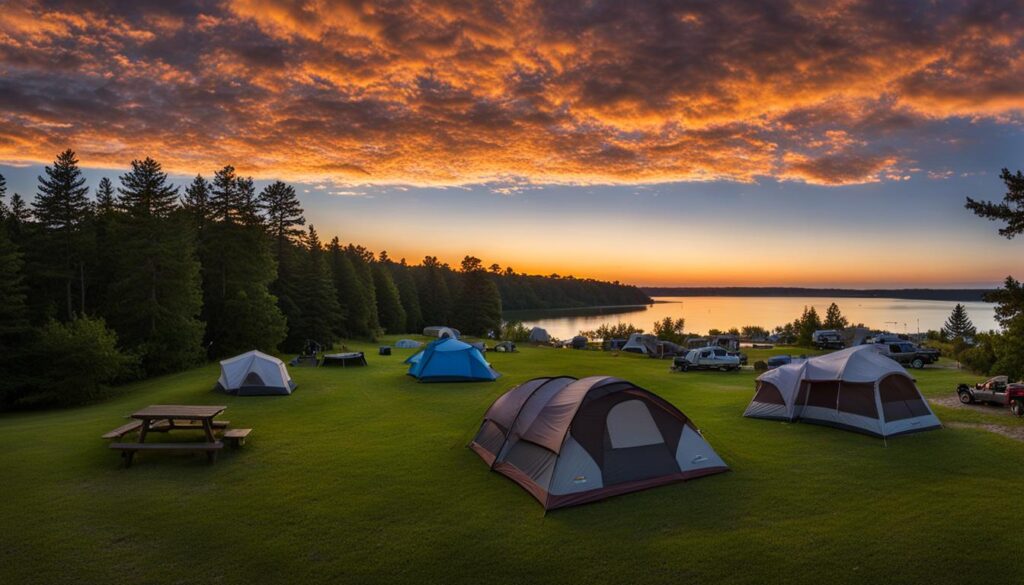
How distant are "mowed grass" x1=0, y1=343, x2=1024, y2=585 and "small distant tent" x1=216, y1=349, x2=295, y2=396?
20.1ft

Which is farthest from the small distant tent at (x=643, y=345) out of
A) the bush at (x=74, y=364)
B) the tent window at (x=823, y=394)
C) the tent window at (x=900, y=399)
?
the bush at (x=74, y=364)

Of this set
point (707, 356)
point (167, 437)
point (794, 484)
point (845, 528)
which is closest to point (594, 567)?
point (845, 528)

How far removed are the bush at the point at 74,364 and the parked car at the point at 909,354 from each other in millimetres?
39605

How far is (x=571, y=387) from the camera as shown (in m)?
10.9

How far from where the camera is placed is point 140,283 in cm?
3359

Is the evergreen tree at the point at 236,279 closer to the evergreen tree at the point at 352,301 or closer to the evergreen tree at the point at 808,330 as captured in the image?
the evergreen tree at the point at 352,301

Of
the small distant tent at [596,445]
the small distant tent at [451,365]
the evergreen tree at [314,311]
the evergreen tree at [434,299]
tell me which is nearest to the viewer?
the small distant tent at [596,445]

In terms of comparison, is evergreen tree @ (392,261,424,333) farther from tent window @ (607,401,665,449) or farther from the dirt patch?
tent window @ (607,401,665,449)

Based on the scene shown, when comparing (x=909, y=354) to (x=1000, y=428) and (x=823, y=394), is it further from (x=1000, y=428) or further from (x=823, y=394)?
(x=823, y=394)

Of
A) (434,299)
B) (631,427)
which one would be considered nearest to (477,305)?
(434,299)

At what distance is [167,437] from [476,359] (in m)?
13.0

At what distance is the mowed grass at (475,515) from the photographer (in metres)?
7.09

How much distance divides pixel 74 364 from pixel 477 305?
192 ft

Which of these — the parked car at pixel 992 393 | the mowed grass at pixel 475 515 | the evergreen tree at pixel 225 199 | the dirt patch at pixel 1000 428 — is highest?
the evergreen tree at pixel 225 199
